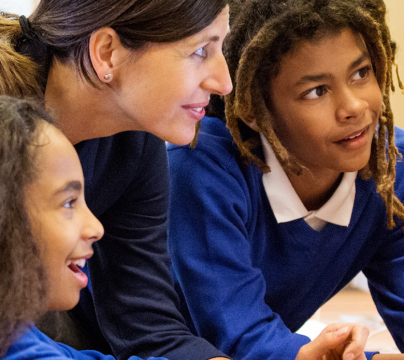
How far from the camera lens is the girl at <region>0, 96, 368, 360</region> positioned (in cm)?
60

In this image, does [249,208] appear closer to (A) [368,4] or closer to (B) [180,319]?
(B) [180,319]

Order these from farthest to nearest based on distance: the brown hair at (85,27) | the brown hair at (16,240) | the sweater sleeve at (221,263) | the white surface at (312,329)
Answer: the white surface at (312,329)
the sweater sleeve at (221,263)
the brown hair at (85,27)
the brown hair at (16,240)

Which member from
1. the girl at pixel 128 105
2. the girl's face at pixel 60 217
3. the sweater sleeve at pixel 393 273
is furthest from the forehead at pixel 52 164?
the sweater sleeve at pixel 393 273

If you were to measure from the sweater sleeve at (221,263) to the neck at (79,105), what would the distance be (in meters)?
0.20

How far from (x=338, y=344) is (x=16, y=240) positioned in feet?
1.64

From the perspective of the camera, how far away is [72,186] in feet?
2.15

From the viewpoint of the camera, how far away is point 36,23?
32.6 inches

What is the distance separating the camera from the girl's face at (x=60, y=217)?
0.63 m

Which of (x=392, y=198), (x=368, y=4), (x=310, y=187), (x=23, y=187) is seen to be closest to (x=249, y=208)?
(x=310, y=187)

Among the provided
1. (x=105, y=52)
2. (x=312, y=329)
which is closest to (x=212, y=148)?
(x=105, y=52)

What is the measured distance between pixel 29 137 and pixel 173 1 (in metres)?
0.28

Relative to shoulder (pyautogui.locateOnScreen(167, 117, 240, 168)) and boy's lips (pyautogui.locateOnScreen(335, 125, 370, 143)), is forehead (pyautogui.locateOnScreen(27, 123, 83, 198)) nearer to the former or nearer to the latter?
shoulder (pyautogui.locateOnScreen(167, 117, 240, 168))

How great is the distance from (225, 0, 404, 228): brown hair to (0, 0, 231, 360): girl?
0.16 meters

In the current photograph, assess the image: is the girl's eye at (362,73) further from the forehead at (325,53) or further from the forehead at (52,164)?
the forehead at (52,164)
